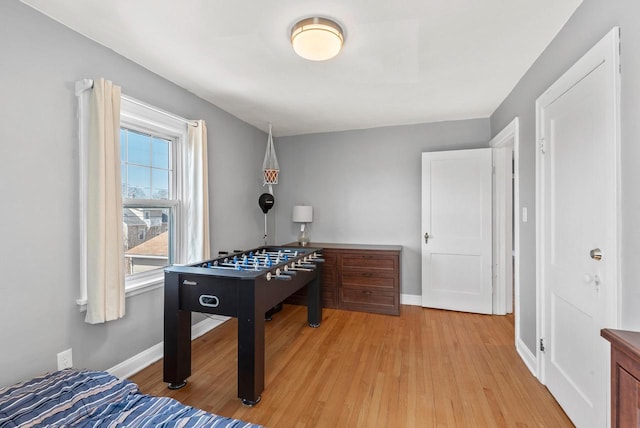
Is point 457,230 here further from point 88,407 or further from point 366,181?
point 88,407

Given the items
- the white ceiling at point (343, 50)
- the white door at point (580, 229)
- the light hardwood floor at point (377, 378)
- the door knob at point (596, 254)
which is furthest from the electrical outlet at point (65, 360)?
the door knob at point (596, 254)

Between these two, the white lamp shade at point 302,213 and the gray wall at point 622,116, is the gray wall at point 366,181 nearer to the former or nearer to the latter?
the white lamp shade at point 302,213

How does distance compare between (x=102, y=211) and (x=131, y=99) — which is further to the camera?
(x=131, y=99)

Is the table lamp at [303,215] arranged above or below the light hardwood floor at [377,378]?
above

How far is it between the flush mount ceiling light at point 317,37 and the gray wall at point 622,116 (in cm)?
136

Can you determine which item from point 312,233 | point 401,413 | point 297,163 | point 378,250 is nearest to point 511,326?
point 378,250

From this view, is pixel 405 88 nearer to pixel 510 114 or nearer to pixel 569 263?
pixel 510 114

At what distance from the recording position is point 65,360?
1.83 metres

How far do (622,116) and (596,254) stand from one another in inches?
26.4

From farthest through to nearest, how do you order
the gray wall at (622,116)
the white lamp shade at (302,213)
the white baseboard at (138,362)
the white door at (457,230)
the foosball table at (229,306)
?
the white lamp shade at (302,213), the white door at (457,230), the white baseboard at (138,362), the foosball table at (229,306), the gray wall at (622,116)

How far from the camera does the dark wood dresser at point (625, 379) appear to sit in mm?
863

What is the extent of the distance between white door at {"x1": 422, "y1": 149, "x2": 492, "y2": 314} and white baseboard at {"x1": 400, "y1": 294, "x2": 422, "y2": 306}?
0.47 feet

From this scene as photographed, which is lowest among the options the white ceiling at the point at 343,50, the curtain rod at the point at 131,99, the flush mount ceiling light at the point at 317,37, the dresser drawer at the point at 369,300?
the dresser drawer at the point at 369,300

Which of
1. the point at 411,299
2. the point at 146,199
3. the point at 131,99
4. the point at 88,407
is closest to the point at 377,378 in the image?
the point at 88,407
